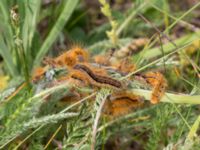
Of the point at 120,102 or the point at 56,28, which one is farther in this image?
the point at 56,28

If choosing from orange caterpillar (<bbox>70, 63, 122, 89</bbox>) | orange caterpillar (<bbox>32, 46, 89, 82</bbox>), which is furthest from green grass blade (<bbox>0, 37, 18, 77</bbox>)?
orange caterpillar (<bbox>70, 63, 122, 89</bbox>)

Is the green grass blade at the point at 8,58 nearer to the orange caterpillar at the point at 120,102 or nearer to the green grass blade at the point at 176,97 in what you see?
the orange caterpillar at the point at 120,102

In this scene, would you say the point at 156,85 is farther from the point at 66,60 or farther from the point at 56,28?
the point at 56,28

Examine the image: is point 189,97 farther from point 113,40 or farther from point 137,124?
point 113,40

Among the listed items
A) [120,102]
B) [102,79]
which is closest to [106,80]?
[102,79]

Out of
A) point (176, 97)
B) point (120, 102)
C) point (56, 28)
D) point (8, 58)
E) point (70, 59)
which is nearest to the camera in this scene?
point (176, 97)

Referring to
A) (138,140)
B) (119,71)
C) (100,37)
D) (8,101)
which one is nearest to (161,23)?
(100,37)
